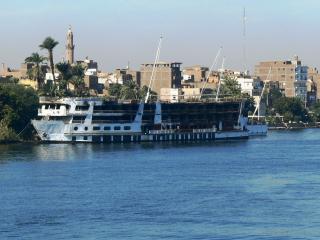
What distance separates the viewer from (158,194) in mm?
58812

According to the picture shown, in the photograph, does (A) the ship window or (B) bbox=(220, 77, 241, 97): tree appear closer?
(A) the ship window

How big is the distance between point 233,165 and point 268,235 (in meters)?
31.6

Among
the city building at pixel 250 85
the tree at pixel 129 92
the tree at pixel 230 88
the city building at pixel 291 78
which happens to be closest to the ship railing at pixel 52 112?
the tree at pixel 129 92

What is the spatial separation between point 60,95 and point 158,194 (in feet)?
200

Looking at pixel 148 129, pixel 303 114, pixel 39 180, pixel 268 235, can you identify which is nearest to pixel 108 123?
pixel 148 129

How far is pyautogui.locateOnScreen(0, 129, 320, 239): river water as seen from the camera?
47.3 m

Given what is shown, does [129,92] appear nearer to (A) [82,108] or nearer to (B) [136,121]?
(B) [136,121]

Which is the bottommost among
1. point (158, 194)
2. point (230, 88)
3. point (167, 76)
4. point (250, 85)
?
point (158, 194)

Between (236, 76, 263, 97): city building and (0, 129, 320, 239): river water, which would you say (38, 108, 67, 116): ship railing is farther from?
(236, 76, 263, 97): city building

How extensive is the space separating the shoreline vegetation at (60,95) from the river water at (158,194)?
13.8 m

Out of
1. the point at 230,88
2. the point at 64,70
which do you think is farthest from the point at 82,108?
the point at 230,88

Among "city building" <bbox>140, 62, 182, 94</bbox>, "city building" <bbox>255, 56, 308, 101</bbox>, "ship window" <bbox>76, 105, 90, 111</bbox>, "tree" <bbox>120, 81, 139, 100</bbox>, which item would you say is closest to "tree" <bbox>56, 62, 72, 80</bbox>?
"tree" <bbox>120, 81, 139, 100</bbox>

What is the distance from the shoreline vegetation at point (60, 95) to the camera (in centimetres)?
10512

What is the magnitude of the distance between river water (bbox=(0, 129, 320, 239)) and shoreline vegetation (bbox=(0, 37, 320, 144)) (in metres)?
13.8
